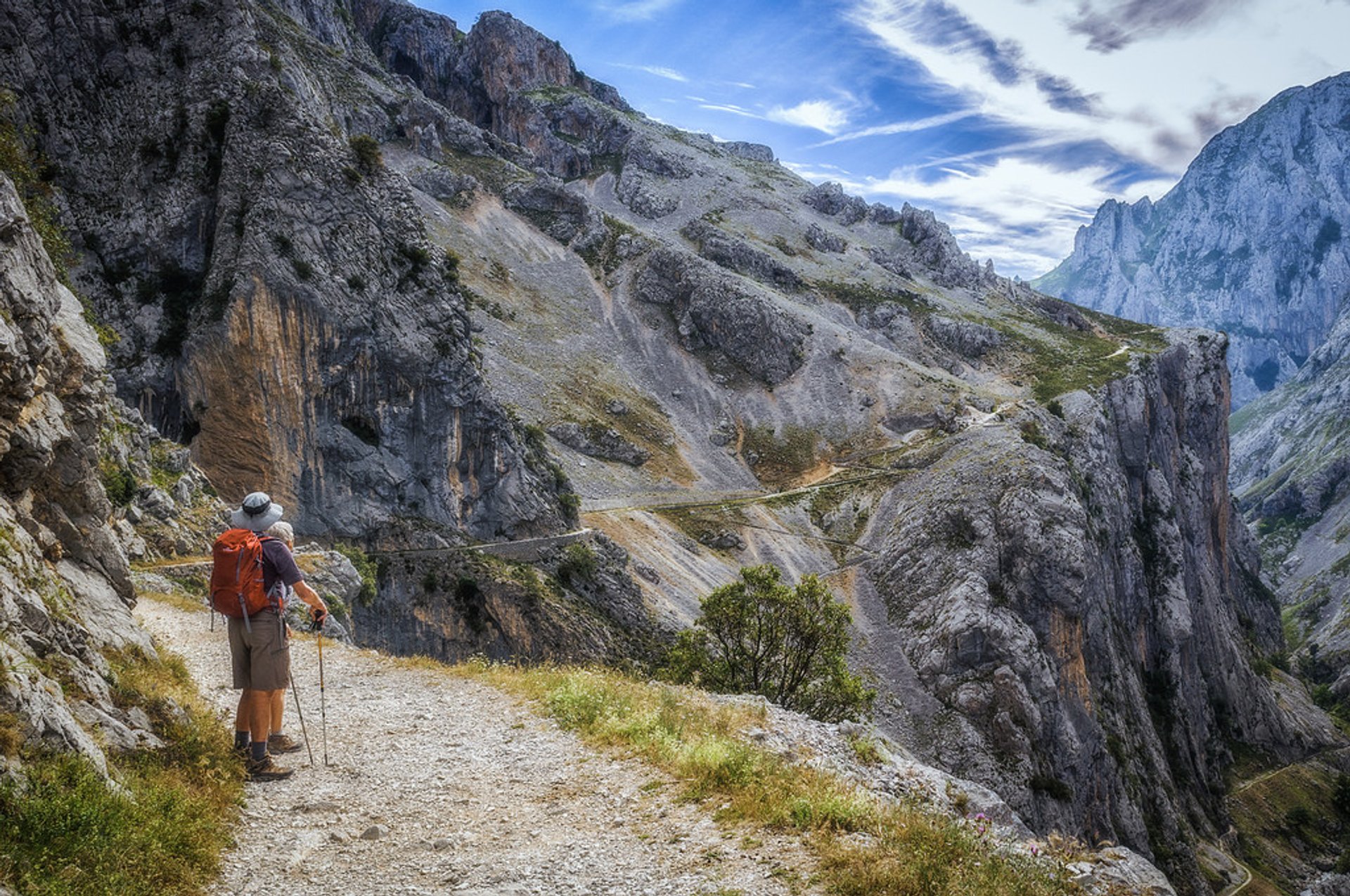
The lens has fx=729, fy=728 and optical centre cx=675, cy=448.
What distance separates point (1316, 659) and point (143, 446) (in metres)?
191

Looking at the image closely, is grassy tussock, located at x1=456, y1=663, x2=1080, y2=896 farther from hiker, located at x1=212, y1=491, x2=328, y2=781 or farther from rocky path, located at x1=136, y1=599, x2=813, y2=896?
hiker, located at x1=212, y1=491, x2=328, y2=781

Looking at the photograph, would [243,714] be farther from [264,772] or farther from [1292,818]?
[1292,818]

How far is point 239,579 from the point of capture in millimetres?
9281

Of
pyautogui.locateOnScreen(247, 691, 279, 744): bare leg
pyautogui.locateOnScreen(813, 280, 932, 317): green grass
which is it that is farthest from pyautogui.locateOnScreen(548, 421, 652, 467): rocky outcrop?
pyautogui.locateOnScreen(247, 691, 279, 744): bare leg

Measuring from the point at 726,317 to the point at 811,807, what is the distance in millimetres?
97676

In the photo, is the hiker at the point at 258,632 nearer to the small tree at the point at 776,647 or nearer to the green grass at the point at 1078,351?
the small tree at the point at 776,647

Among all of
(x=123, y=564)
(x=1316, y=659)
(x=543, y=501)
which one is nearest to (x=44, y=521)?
(x=123, y=564)

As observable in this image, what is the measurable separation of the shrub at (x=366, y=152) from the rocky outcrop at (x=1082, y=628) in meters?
53.7

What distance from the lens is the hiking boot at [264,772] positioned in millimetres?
9141

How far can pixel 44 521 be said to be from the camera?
10.8 meters

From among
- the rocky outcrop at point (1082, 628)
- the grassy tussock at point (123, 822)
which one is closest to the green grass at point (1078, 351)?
the rocky outcrop at point (1082, 628)

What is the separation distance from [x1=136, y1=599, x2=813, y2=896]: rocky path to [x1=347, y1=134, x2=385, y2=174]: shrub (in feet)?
158

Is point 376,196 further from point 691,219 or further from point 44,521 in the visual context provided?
point 691,219

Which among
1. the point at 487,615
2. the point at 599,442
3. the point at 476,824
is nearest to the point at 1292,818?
the point at 599,442
